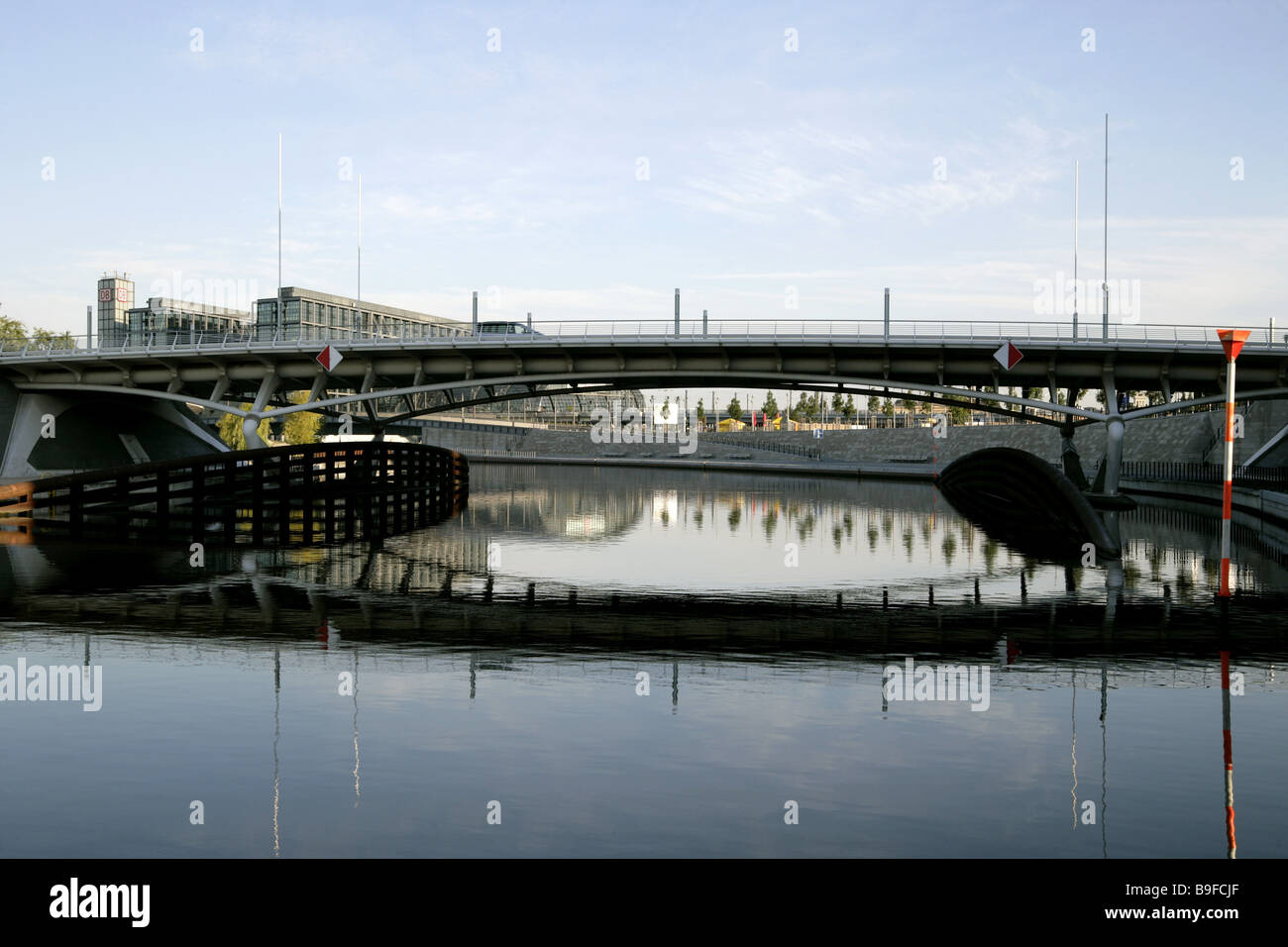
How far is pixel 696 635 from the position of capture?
13117 mm

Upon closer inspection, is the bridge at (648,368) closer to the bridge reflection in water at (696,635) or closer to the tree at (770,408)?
the bridge reflection in water at (696,635)

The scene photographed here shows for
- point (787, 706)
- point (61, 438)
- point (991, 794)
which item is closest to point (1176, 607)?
point (787, 706)

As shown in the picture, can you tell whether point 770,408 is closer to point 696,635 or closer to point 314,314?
point 314,314

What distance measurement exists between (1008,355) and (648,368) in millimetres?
17010

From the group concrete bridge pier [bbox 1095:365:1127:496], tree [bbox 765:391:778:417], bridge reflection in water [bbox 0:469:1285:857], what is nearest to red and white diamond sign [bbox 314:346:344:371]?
bridge reflection in water [bbox 0:469:1285:857]

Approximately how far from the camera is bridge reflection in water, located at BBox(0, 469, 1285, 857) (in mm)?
8320

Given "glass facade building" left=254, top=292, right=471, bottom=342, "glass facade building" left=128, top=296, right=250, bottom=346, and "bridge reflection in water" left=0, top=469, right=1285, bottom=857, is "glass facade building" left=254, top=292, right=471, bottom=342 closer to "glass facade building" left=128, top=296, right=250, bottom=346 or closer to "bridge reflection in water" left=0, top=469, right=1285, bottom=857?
"glass facade building" left=128, top=296, right=250, bottom=346

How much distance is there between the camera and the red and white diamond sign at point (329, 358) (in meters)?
55.0

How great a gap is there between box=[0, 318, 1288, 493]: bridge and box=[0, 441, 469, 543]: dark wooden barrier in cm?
1443

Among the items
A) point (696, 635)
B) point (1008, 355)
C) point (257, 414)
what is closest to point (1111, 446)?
point (1008, 355)

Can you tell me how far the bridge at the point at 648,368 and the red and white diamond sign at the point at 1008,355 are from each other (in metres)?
0.67

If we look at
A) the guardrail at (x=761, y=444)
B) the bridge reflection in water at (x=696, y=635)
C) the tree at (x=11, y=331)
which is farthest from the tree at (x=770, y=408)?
the bridge reflection in water at (x=696, y=635)
